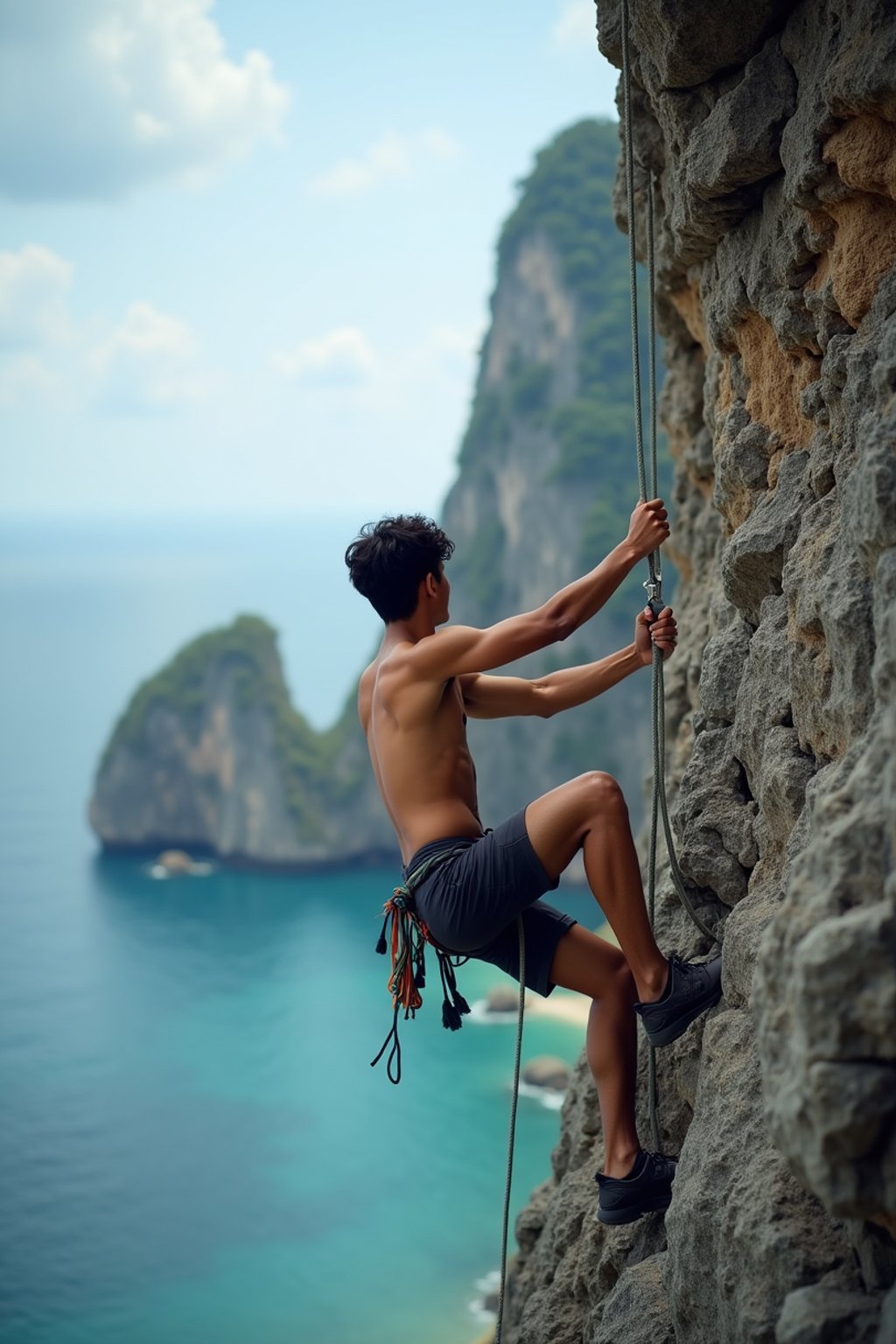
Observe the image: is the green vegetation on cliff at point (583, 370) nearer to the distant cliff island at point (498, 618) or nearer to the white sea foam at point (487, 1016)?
the distant cliff island at point (498, 618)

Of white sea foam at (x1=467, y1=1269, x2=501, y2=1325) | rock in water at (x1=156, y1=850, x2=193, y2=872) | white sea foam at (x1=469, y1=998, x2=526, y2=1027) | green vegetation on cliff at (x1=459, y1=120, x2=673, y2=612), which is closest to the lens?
white sea foam at (x1=467, y1=1269, x2=501, y2=1325)

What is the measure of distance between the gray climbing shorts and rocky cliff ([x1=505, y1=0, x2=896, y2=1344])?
1.32 ft

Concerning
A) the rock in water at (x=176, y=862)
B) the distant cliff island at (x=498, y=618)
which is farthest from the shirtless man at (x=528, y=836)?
the rock in water at (x=176, y=862)

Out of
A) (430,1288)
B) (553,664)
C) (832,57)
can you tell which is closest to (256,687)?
(553,664)

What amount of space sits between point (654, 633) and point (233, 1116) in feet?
61.0

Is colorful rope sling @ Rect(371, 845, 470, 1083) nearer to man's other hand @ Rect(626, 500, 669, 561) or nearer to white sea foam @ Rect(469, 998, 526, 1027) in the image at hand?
man's other hand @ Rect(626, 500, 669, 561)

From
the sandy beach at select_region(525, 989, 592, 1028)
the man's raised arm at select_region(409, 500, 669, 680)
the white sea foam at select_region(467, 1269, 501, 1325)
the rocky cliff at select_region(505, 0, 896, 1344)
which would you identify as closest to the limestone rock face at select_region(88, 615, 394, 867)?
the sandy beach at select_region(525, 989, 592, 1028)

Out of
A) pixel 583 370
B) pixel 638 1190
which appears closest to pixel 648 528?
pixel 638 1190

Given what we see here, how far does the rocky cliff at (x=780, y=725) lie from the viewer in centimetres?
182

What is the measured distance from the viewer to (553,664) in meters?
29.6

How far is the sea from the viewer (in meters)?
14.9

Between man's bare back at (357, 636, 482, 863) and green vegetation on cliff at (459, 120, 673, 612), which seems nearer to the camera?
man's bare back at (357, 636, 482, 863)

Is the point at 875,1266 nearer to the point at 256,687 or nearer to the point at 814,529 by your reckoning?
the point at 814,529

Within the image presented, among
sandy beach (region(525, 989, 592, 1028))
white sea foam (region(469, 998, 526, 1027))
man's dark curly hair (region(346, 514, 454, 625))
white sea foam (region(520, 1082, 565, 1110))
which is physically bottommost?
white sea foam (region(520, 1082, 565, 1110))
